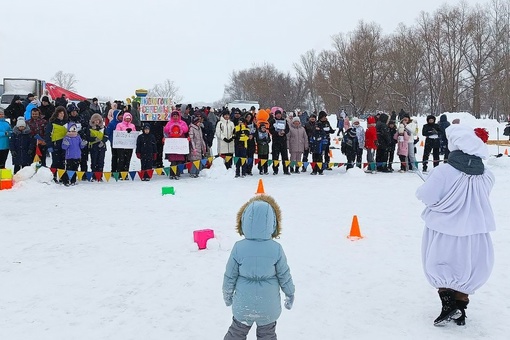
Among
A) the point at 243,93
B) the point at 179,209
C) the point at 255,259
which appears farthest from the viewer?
the point at 243,93

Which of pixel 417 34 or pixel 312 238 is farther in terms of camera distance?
pixel 417 34

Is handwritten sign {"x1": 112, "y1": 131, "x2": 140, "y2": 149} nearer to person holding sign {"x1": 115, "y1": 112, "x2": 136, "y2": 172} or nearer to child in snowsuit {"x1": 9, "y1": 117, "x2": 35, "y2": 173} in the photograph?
person holding sign {"x1": 115, "y1": 112, "x2": 136, "y2": 172}

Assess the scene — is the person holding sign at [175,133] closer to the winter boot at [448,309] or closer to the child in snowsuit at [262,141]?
the child in snowsuit at [262,141]

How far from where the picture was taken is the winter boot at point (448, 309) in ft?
16.4

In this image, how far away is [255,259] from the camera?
3.84 m

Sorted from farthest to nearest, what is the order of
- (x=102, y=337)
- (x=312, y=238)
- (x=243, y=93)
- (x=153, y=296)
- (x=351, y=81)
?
1. (x=243, y=93)
2. (x=351, y=81)
3. (x=312, y=238)
4. (x=153, y=296)
5. (x=102, y=337)

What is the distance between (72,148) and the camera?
13492mm

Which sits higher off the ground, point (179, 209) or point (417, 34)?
point (417, 34)

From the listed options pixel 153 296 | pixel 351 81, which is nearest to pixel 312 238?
pixel 153 296

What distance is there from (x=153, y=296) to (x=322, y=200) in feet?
22.3

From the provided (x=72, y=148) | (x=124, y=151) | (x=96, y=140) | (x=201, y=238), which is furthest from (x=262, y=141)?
(x=201, y=238)

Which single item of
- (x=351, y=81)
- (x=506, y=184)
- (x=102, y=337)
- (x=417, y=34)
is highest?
(x=417, y=34)

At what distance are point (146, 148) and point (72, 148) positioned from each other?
2279mm

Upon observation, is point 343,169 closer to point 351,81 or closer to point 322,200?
point 322,200
